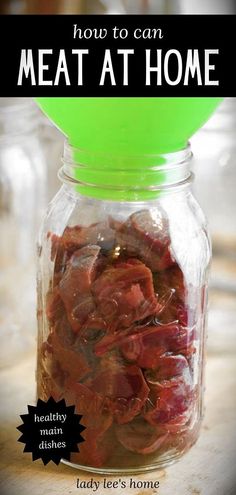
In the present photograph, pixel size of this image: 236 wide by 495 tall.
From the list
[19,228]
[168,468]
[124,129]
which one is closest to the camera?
[124,129]

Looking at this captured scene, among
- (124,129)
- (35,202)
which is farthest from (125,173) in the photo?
(35,202)

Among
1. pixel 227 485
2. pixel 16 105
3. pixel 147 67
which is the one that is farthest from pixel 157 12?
pixel 227 485

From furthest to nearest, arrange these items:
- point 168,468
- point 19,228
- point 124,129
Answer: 1. point 19,228
2. point 168,468
3. point 124,129

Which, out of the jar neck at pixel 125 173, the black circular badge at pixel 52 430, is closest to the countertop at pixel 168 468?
the black circular badge at pixel 52 430

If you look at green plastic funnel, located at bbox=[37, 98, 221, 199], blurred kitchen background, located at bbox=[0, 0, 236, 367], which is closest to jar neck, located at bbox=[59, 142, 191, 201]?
green plastic funnel, located at bbox=[37, 98, 221, 199]

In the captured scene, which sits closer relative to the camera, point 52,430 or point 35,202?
point 52,430

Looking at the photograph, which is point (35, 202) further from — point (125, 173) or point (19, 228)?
point (125, 173)

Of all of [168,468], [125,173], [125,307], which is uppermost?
[125,173]

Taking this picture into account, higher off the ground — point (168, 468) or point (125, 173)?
point (125, 173)
